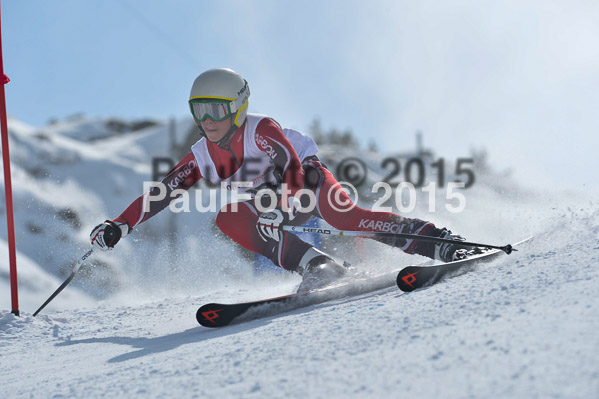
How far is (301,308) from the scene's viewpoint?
3.04 meters

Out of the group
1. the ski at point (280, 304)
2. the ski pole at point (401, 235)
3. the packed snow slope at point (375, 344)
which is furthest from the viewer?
the ski pole at point (401, 235)

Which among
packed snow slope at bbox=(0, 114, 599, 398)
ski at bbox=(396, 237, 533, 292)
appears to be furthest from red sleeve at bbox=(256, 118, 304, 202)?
ski at bbox=(396, 237, 533, 292)

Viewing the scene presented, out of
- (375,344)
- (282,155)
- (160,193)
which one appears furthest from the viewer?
(160,193)

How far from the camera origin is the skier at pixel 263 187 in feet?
11.3

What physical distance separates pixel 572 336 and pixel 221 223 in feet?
9.25

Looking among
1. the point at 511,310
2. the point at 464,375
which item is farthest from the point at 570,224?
the point at 464,375

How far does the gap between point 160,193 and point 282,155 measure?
1.00 meters

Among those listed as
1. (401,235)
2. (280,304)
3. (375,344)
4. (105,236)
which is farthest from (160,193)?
(375,344)

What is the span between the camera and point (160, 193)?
12.9 feet

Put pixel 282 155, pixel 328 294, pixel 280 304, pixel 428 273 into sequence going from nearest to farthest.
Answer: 1. pixel 428 273
2. pixel 280 304
3. pixel 328 294
4. pixel 282 155

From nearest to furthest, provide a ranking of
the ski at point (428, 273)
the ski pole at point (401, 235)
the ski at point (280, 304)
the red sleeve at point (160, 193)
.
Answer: the ski at point (428, 273) < the ski at point (280, 304) < the ski pole at point (401, 235) < the red sleeve at point (160, 193)

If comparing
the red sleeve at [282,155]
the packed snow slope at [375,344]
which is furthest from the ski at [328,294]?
the red sleeve at [282,155]

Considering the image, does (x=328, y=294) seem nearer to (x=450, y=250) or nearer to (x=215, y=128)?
(x=450, y=250)

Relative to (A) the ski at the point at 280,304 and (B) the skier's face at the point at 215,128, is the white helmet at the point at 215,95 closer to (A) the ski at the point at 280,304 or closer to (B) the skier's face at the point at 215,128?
(B) the skier's face at the point at 215,128
